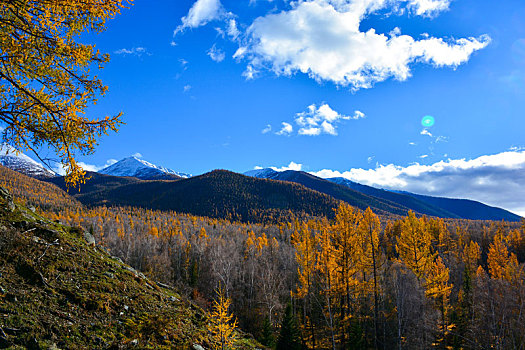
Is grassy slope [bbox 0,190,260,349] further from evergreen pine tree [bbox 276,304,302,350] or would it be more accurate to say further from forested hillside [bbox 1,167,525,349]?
evergreen pine tree [bbox 276,304,302,350]

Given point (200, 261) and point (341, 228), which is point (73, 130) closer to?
point (341, 228)

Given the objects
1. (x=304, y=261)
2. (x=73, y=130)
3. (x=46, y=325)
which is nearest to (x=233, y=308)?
(x=304, y=261)

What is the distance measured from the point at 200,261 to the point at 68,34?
54.4 meters

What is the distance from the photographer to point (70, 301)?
7.17 m

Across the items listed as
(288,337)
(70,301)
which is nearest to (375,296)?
(288,337)

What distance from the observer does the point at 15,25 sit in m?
5.16

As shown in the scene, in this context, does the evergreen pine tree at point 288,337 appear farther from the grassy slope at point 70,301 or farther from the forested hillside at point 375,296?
the grassy slope at point 70,301

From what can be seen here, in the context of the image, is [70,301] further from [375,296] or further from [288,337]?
[375,296]

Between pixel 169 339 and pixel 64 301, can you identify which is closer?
pixel 64 301

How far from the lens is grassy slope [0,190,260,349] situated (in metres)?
5.76

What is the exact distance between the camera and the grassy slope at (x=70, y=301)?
576cm

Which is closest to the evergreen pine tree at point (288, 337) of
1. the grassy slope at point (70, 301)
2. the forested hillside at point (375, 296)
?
the forested hillside at point (375, 296)

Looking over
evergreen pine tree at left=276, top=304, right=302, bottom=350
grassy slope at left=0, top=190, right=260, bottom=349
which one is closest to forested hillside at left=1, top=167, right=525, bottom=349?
evergreen pine tree at left=276, top=304, right=302, bottom=350

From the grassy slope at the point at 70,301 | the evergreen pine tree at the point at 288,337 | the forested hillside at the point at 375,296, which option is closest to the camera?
the grassy slope at the point at 70,301
